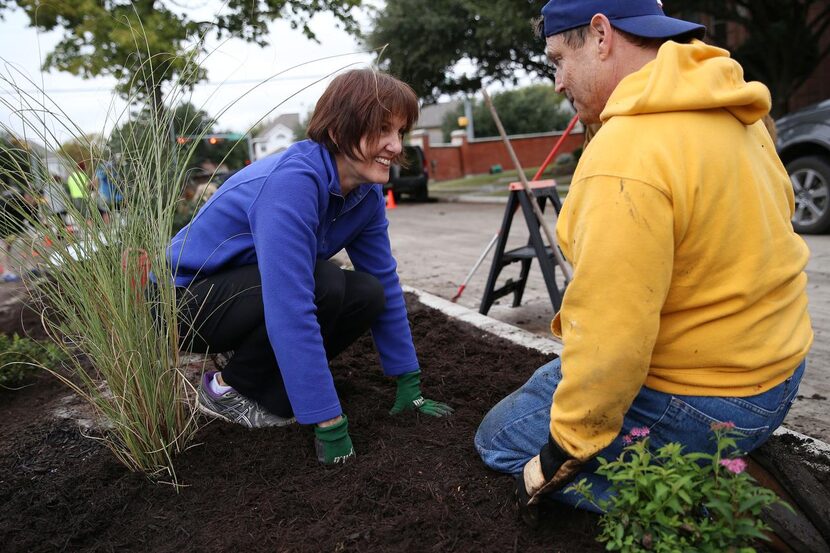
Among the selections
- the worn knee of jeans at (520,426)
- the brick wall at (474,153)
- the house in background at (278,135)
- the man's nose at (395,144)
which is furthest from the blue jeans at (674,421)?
the brick wall at (474,153)

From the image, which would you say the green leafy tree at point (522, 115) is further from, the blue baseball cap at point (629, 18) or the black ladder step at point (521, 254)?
the blue baseball cap at point (629, 18)

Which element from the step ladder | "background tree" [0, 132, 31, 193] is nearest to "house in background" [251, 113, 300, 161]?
"background tree" [0, 132, 31, 193]

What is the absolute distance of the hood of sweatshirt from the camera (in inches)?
55.2

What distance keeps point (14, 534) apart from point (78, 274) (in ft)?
2.37

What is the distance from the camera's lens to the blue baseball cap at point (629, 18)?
1558 mm

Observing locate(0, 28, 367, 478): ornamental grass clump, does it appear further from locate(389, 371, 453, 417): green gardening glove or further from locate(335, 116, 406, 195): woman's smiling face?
locate(389, 371, 453, 417): green gardening glove

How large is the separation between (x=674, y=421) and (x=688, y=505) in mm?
298

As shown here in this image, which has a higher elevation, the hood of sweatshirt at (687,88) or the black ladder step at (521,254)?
the hood of sweatshirt at (687,88)

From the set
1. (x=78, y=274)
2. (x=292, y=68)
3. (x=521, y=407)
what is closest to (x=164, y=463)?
(x=78, y=274)

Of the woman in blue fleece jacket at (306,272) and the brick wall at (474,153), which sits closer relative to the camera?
the woman in blue fleece jacket at (306,272)

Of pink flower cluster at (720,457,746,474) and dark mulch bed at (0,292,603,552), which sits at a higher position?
pink flower cluster at (720,457,746,474)

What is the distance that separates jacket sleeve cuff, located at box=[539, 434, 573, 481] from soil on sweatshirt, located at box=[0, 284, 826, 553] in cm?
20

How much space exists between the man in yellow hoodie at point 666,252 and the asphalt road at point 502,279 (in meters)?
1.17

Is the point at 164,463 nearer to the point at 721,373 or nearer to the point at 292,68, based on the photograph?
the point at 292,68
